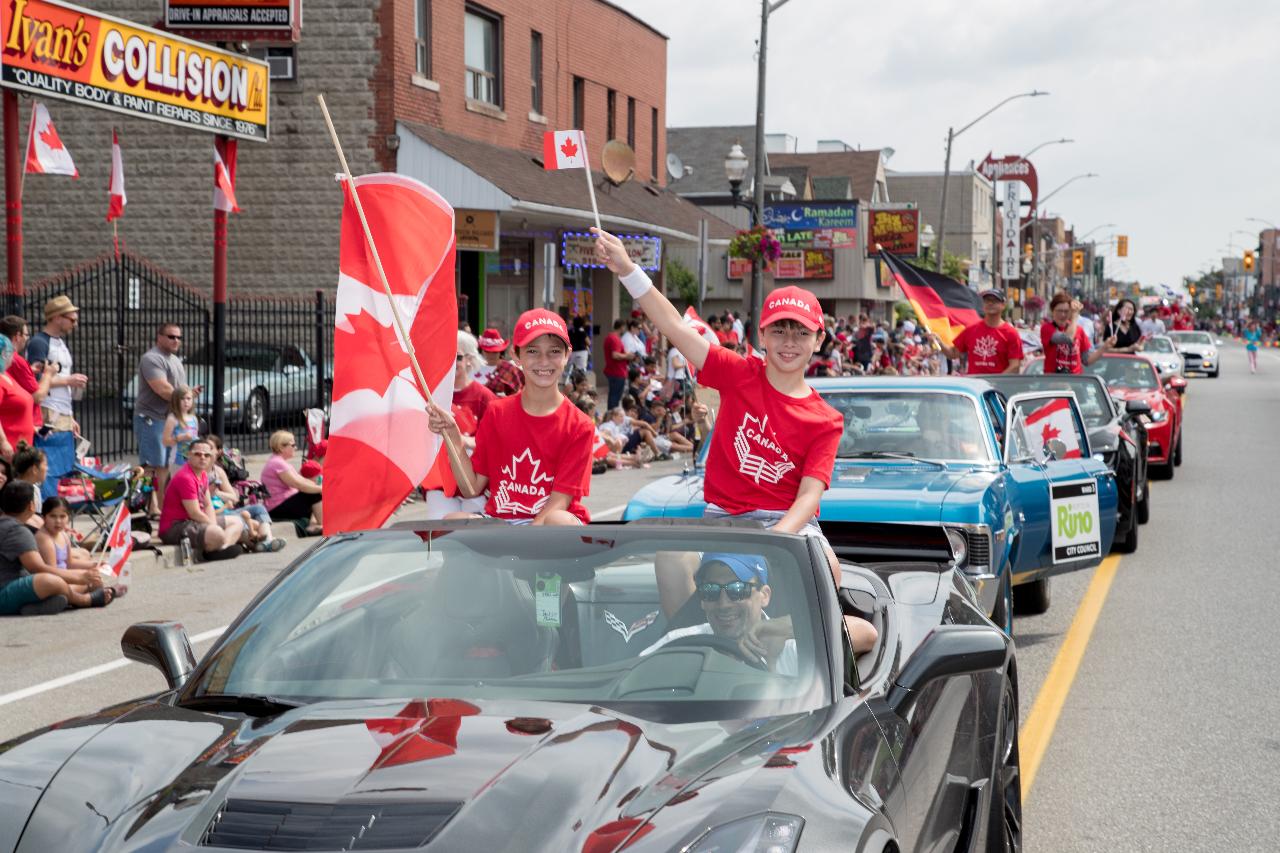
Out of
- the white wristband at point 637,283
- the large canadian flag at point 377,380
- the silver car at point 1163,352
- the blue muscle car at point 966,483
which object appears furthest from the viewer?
the silver car at point 1163,352

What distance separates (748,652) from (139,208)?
85.8ft

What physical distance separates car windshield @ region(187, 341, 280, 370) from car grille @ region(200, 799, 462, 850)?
810 inches

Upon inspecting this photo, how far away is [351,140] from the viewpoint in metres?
26.4

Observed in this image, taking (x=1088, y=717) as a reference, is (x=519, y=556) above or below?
above

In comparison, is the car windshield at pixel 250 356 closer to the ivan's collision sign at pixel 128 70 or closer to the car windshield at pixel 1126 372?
the ivan's collision sign at pixel 128 70

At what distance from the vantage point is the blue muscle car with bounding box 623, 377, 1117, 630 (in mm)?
8117

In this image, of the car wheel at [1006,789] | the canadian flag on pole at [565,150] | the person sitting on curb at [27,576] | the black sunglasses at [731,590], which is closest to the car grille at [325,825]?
the black sunglasses at [731,590]

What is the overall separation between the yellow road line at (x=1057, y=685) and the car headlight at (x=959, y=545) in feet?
2.58

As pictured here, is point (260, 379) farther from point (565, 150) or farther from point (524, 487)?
point (524, 487)

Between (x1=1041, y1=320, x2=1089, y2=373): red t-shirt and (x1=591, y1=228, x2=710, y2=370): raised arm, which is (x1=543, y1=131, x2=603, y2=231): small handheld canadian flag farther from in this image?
(x1=1041, y1=320, x2=1089, y2=373): red t-shirt

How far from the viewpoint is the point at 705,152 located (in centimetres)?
6669

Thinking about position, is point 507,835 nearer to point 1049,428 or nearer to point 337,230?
point 1049,428

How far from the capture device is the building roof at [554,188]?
86.3 ft

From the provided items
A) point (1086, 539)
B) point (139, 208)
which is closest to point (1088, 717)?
point (1086, 539)
